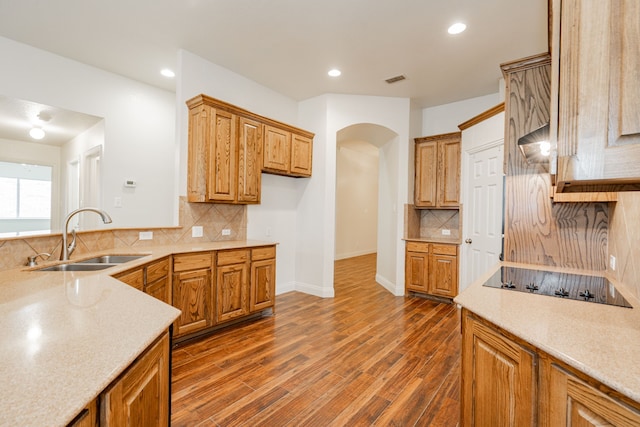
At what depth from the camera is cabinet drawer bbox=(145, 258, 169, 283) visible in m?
2.30

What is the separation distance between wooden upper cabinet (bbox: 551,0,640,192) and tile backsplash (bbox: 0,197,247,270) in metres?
2.87

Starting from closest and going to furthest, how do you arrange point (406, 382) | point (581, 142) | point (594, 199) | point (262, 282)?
point (581, 142) → point (594, 199) → point (406, 382) → point (262, 282)

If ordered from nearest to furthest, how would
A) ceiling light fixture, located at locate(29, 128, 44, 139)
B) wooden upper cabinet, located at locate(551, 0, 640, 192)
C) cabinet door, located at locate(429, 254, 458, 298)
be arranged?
wooden upper cabinet, located at locate(551, 0, 640, 192) < cabinet door, located at locate(429, 254, 458, 298) < ceiling light fixture, located at locate(29, 128, 44, 139)

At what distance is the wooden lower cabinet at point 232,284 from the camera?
9.71ft

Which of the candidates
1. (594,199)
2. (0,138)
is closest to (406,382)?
(594,199)

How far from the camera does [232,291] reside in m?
3.07

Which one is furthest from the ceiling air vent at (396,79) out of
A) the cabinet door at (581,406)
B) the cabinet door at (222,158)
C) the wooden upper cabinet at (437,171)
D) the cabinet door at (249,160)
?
the cabinet door at (581,406)

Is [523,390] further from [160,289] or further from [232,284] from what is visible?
[232,284]

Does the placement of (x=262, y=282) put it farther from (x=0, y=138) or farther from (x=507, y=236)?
(x=0, y=138)

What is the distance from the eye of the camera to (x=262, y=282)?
3.38 metres

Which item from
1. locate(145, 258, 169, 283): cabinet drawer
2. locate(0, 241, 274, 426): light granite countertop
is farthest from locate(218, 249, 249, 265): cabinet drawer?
locate(0, 241, 274, 426): light granite countertop

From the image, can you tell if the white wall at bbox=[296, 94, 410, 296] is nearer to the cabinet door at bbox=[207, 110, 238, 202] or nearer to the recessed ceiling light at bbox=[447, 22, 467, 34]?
the cabinet door at bbox=[207, 110, 238, 202]

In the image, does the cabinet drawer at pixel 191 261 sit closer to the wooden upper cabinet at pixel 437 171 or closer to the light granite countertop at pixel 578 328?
the light granite countertop at pixel 578 328

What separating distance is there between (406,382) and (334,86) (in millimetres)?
3641
